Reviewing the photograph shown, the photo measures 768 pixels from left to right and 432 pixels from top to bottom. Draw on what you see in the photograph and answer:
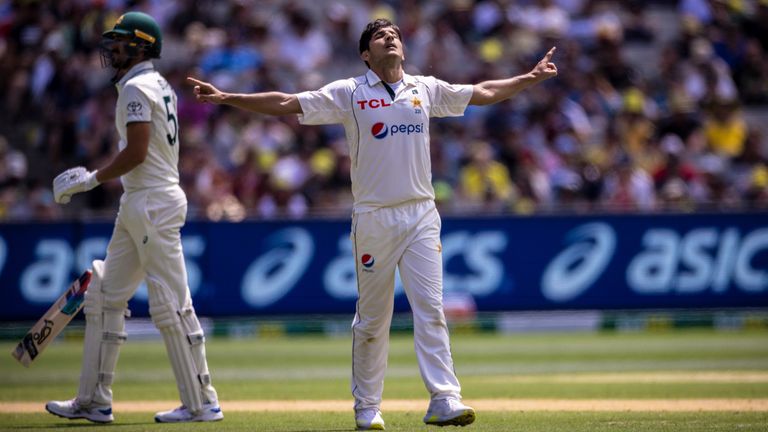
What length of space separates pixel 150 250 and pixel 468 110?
1259 cm

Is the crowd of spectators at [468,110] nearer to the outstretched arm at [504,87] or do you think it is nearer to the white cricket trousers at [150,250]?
the white cricket trousers at [150,250]

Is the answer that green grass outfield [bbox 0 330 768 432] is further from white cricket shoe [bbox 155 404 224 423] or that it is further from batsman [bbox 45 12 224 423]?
batsman [bbox 45 12 224 423]

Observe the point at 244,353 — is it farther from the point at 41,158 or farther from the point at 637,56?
the point at 637,56

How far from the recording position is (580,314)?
55.3 ft

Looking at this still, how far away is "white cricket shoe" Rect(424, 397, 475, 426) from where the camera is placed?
669 centimetres

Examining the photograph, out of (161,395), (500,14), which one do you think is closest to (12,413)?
(161,395)

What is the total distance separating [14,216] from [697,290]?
9.42m

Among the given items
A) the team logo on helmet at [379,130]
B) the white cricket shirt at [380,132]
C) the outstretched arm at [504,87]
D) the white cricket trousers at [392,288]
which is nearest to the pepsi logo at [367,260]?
the white cricket trousers at [392,288]

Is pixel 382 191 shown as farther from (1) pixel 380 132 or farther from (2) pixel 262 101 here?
(2) pixel 262 101

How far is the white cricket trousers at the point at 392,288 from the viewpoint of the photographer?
6.93m

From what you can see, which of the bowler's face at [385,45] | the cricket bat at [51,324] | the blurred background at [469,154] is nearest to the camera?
the bowler's face at [385,45]

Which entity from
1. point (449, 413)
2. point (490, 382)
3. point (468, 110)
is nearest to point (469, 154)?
point (468, 110)

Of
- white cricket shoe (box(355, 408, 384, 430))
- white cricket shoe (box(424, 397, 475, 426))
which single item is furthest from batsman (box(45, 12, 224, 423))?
white cricket shoe (box(424, 397, 475, 426))

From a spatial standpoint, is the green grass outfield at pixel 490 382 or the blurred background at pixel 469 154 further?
the blurred background at pixel 469 154
